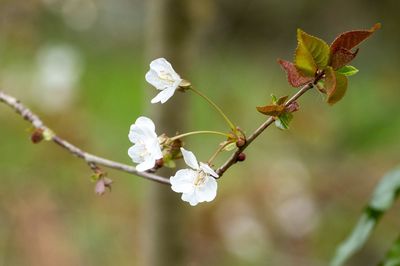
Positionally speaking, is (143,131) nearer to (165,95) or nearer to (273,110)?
(165,95)

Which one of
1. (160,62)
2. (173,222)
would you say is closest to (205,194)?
(160,62)

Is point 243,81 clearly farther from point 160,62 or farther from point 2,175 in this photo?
point 160,62

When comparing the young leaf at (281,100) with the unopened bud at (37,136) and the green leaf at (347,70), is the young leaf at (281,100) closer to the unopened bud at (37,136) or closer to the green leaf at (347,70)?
the green leaf at (347,70)

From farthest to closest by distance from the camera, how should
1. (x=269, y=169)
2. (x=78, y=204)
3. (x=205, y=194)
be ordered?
(x=269, y=169)
(x=78, y=204)
(x=205, y=194)

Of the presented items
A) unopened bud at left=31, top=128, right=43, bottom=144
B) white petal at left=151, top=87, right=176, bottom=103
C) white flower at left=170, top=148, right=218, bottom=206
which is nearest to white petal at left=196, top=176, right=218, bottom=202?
white flower at left=170, top=148, right=218, bottom=206

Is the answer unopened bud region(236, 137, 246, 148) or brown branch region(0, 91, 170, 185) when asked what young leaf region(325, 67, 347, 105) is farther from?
brown branch region(0, 91, 170, 185)

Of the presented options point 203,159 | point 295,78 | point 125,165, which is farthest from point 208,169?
point 203,159
